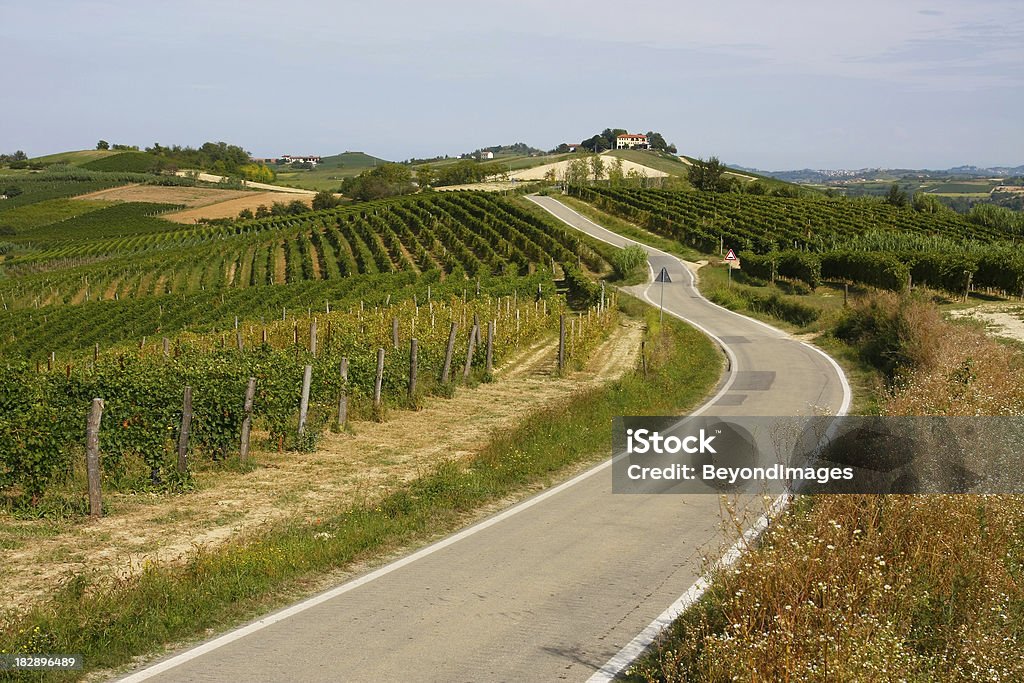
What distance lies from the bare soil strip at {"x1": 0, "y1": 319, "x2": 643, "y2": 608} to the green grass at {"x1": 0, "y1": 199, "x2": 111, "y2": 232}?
120291mm

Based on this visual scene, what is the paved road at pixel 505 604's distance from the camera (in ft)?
23.2

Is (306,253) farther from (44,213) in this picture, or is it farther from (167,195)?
(167,195)

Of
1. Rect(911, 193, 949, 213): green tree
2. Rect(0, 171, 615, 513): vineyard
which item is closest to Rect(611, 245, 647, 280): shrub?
Rect(0, 171, 615, 513): vineyard

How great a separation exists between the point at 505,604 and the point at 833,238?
203 feet

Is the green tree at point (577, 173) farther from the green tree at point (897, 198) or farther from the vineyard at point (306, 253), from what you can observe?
the green tree at point (897, 198)

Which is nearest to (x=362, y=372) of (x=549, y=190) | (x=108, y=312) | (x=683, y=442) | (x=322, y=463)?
(x=322, y=463)

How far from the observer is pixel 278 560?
30.8 feet

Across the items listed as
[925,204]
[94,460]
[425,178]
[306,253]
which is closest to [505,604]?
[94,460]

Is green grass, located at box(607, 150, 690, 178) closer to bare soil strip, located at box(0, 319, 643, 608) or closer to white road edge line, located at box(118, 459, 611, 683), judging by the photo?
bare soil strip, located at box(0, 319, 643, 608)

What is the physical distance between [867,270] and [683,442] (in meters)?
33.5

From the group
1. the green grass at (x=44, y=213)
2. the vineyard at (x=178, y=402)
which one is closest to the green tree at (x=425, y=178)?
the green grass at (x=44, y=213)

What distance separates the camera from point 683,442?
1611 centimetres

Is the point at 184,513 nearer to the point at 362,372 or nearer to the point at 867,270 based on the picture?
the point at 362,372

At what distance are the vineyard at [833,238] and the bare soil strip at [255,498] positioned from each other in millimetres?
27802
